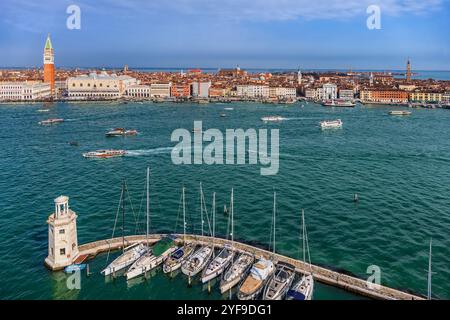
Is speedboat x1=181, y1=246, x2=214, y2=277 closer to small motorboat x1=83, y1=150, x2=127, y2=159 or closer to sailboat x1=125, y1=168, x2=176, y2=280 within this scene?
sailboat x1=125, y1=168, x2=176, y2=280

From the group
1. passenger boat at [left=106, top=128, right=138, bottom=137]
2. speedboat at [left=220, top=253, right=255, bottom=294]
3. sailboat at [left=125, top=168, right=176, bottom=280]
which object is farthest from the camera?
passenger boat at [left=106, top=128, right=138, bottom=137]

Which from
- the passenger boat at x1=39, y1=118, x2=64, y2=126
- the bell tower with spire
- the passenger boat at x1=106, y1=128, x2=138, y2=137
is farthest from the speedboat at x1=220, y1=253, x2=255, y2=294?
the bell tower with spire

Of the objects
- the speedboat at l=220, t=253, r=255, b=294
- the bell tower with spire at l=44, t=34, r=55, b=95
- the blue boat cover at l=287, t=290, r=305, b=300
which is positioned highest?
the bell tower with spire at l=44, t=34, r=55, b=95

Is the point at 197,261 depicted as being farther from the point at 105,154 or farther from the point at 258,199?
the point at 105,154

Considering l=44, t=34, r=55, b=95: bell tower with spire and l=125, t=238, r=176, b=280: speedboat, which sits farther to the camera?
l=44, t=34, r=55, b=95: bell tower with spire

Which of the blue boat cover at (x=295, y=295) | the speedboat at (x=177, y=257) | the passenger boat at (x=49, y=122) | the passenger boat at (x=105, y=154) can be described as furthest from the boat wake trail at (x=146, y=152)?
the blue boat cover at (x=295, y=295)
